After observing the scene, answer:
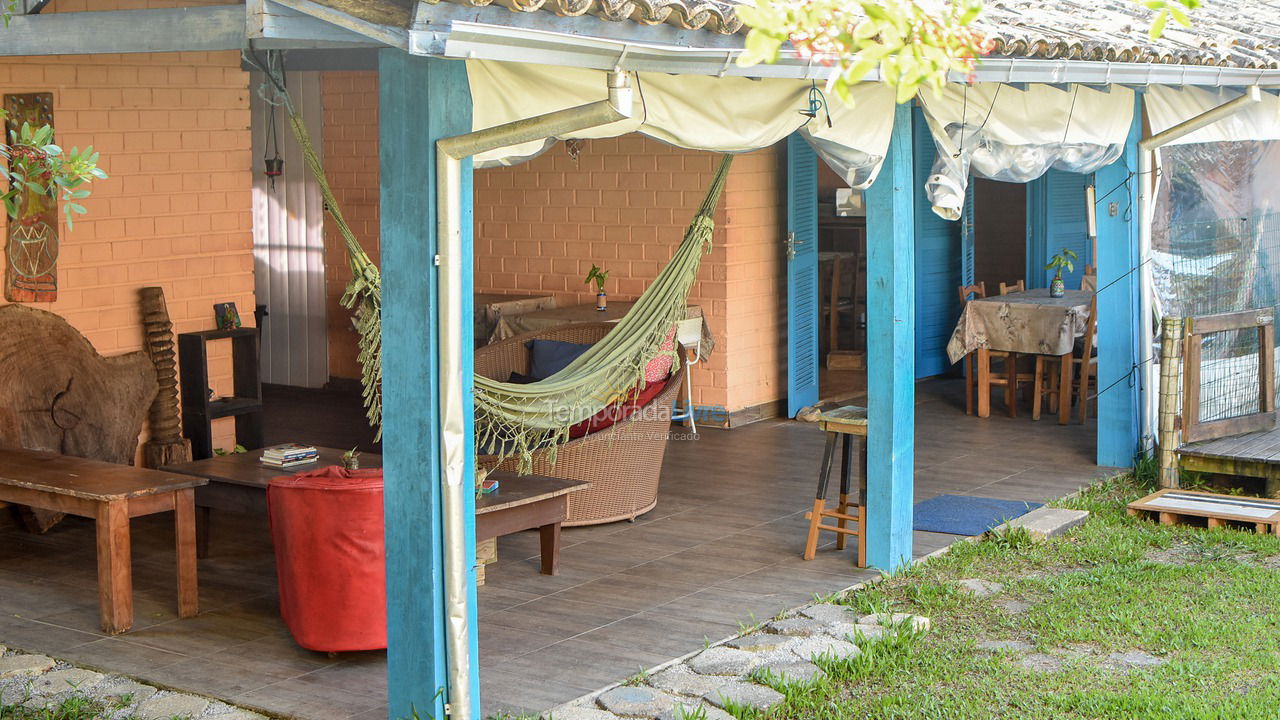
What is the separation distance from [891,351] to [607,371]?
44.6 inches

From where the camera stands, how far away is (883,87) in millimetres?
5172

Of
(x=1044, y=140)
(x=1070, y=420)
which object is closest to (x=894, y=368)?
(x=1044, y=140)

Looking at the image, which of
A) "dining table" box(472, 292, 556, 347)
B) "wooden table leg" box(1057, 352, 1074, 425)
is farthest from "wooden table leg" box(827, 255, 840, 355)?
"dining table" box(472, 292, 556, 347)

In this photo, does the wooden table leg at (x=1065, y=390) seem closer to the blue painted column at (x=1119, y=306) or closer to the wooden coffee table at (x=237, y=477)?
the blue painted column at (x=1119, y=306)

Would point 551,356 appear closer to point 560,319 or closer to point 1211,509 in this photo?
point 560,319

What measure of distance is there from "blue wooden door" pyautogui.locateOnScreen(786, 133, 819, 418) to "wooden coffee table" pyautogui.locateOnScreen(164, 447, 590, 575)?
342 cm

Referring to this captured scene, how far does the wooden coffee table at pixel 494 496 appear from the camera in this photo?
4.96 metres

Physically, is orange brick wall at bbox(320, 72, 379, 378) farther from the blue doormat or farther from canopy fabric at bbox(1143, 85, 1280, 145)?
canopy fabric at bbox(1143, 85, 1280, 145)

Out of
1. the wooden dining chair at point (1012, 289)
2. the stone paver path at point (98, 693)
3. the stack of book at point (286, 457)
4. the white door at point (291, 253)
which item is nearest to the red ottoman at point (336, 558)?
the stone paver path at point (98, 693)

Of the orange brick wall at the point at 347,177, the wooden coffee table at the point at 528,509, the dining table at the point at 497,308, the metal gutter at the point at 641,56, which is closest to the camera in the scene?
the metal gutter at the point at 641,56

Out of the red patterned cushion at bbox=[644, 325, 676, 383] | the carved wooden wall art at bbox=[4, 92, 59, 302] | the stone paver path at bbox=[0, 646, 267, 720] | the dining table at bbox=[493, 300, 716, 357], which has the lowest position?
the stone paver path at bbox=[0, 646, 267, 720]

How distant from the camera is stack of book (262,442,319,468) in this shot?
212 inches

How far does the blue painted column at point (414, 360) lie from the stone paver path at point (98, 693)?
0.58 meters

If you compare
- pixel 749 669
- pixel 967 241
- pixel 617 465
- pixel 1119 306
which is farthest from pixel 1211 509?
pixel 967 241
